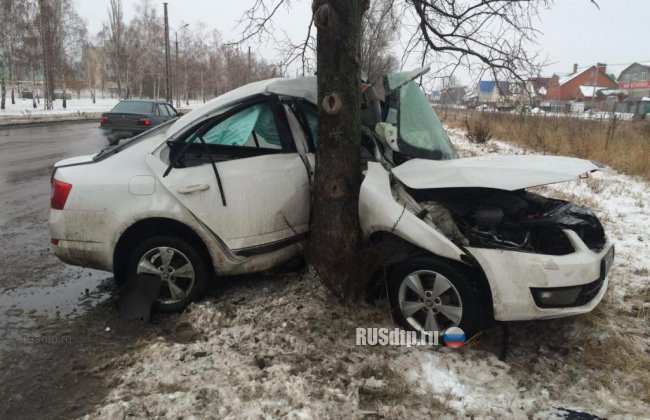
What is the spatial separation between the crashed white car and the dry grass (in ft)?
25.7

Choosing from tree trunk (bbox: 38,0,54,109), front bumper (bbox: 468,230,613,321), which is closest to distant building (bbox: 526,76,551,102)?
front bumper (bbox: 468,230,613,321)

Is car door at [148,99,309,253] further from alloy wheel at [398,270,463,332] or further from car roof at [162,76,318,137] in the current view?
alloy wheel at [398,270,463,332]

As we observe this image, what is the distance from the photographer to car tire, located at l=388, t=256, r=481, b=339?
10.1 ft

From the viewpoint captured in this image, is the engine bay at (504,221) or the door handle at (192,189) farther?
the door handle at (192,189)

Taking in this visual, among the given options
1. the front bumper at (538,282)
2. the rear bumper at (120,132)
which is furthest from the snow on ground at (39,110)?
the front bumper at (538,282)

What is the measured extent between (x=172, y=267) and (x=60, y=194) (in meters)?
1.07

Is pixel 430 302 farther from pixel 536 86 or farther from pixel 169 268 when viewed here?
pixel 536 86

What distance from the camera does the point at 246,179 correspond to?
3.64m

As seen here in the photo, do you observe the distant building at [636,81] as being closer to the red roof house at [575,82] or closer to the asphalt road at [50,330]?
the red roof house at [575,82]

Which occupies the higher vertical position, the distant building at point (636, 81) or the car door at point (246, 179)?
the distant building at point (636, 81)

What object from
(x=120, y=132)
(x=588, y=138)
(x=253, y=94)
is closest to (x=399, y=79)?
(x=253, y=94)

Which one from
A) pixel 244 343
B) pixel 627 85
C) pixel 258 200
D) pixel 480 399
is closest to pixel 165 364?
pixel 244 343

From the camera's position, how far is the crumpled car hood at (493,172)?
9.95 ft

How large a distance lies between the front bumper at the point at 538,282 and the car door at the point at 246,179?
157cm
